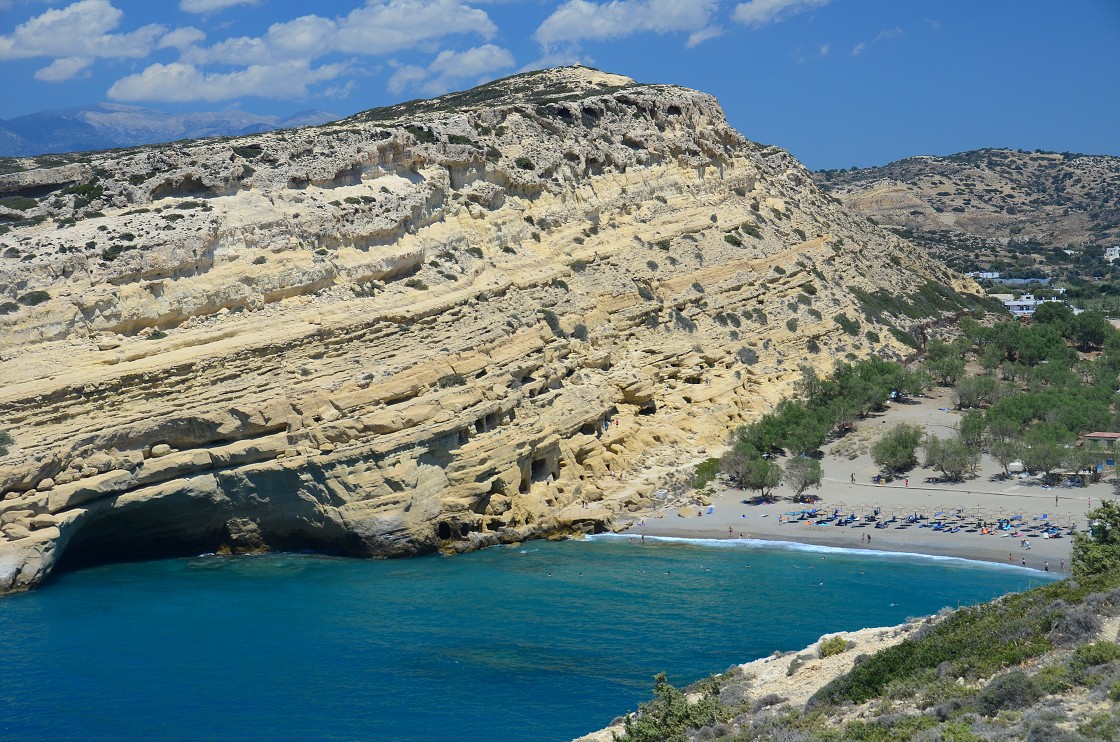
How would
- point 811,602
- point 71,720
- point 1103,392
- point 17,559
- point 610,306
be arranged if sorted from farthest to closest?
point 1103,392, point 610,306, point 17,559, point 811,602, point 71,720

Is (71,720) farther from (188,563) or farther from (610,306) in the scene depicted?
(610,306)

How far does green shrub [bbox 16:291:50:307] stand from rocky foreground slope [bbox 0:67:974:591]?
5cm

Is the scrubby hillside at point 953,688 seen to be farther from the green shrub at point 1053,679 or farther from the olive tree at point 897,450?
the olive tree at point 897,450

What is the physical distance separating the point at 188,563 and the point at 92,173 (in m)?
15.2

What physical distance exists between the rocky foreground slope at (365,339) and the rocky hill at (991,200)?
71.2m

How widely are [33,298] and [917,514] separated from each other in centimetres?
3289

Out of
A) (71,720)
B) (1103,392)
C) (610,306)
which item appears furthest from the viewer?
(1103,392)

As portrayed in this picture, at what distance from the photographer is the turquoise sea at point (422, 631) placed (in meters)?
27.2

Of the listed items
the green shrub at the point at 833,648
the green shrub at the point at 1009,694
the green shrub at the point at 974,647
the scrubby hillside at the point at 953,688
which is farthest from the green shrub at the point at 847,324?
the green shrub at the point at 1009,694

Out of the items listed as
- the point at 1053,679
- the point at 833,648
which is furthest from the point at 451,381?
the point at 1053,679

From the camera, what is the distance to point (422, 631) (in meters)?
32.8

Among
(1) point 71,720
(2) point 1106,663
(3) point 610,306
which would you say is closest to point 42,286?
(1) point 71,720

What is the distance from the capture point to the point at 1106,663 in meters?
15.9

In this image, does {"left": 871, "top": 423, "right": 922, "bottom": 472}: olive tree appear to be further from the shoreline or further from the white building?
the white building
